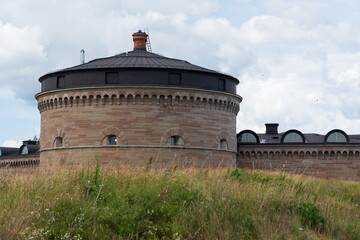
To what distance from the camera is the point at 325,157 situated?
131ft

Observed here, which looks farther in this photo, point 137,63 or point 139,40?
point 139,40

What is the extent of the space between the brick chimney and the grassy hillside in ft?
86.4

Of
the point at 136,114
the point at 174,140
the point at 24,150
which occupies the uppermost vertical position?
the point at 136,114

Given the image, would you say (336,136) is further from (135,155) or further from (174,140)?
(135,155)

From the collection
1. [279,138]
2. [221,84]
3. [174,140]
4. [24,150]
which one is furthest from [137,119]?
[24,150]

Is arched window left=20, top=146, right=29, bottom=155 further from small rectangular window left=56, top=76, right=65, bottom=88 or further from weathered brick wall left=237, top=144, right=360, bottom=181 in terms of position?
weathered brick wall left=237, top=144, right=360, bottom=181

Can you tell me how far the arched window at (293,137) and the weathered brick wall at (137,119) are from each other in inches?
399

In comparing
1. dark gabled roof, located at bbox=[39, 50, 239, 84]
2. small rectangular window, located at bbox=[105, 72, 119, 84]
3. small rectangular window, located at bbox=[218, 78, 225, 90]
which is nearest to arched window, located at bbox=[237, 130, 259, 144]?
dark gabled roof, located at bbox=[39, 50, 239, 84]

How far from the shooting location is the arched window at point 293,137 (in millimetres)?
41406

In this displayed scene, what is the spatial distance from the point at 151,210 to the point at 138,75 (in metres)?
20.9

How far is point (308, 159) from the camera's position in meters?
40.2

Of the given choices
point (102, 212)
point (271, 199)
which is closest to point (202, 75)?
point (271, 199)

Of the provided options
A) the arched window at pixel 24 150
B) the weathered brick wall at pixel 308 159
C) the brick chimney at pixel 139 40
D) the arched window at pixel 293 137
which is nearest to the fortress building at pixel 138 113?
the brick chimney at pixel 139 40

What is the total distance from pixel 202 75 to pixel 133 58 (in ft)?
17.0
